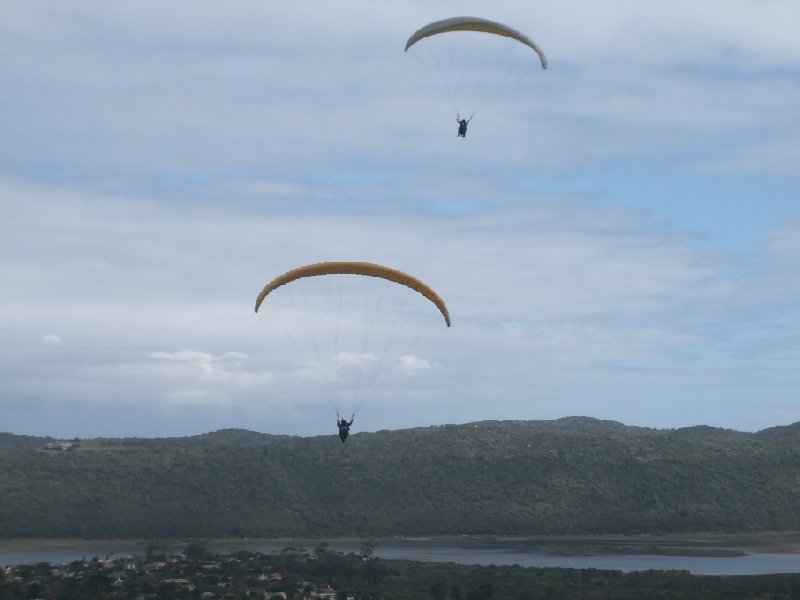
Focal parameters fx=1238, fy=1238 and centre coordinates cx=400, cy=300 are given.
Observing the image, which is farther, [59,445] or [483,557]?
[59,445]

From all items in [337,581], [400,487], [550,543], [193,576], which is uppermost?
[400,487]

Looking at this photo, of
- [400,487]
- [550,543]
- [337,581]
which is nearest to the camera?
[337,581]

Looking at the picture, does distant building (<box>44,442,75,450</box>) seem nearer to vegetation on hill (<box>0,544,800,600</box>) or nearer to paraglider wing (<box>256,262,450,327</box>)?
vegetation on hill (<box>0,544,800,600</box>)

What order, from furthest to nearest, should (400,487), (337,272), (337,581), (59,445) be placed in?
(59,445), (400,487), (337,581), (337,272)

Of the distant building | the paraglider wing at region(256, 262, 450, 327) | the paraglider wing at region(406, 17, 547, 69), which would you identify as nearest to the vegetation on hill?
the paraglider wing at region(256, 262, 450, 327)

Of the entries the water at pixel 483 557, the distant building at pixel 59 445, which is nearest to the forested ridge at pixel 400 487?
the distant building at pixel 59 445

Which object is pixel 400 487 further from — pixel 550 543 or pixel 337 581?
pixel 337 581

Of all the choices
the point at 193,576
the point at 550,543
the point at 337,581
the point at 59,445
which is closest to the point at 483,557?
the point at 550,543
